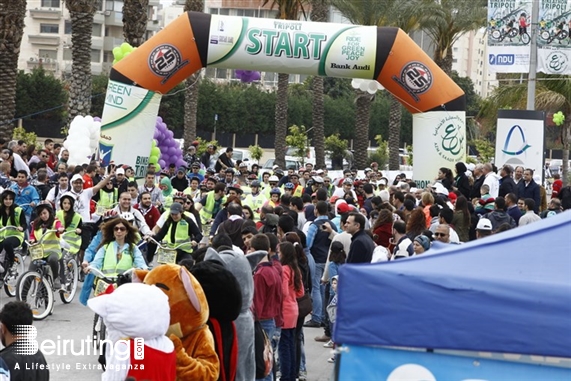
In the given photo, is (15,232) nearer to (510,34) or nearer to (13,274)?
(13,274)

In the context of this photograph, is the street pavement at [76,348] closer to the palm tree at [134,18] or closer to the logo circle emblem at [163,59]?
the logo circle emblem at [163,59]

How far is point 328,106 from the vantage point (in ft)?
248

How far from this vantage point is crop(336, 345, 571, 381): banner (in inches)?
205

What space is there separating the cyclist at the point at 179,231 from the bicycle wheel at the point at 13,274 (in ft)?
6.84

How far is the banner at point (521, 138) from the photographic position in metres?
22.9

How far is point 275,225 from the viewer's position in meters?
14.4

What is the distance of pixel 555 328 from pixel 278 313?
511cm

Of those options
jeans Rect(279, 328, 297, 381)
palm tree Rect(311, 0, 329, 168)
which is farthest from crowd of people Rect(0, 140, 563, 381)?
palm tree Rect(311, 0, 329, 168)

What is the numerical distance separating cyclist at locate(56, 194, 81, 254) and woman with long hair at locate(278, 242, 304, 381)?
5.03 m

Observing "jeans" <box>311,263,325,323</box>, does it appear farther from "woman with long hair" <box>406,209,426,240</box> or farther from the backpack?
the backpack

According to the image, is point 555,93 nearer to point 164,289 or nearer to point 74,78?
point 74,78

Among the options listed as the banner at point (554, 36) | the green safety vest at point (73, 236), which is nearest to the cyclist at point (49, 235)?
the green safety vest at point (73, 236)

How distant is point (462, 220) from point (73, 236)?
17.3 ft

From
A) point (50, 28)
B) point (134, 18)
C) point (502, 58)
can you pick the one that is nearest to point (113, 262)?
point (502, 58)
